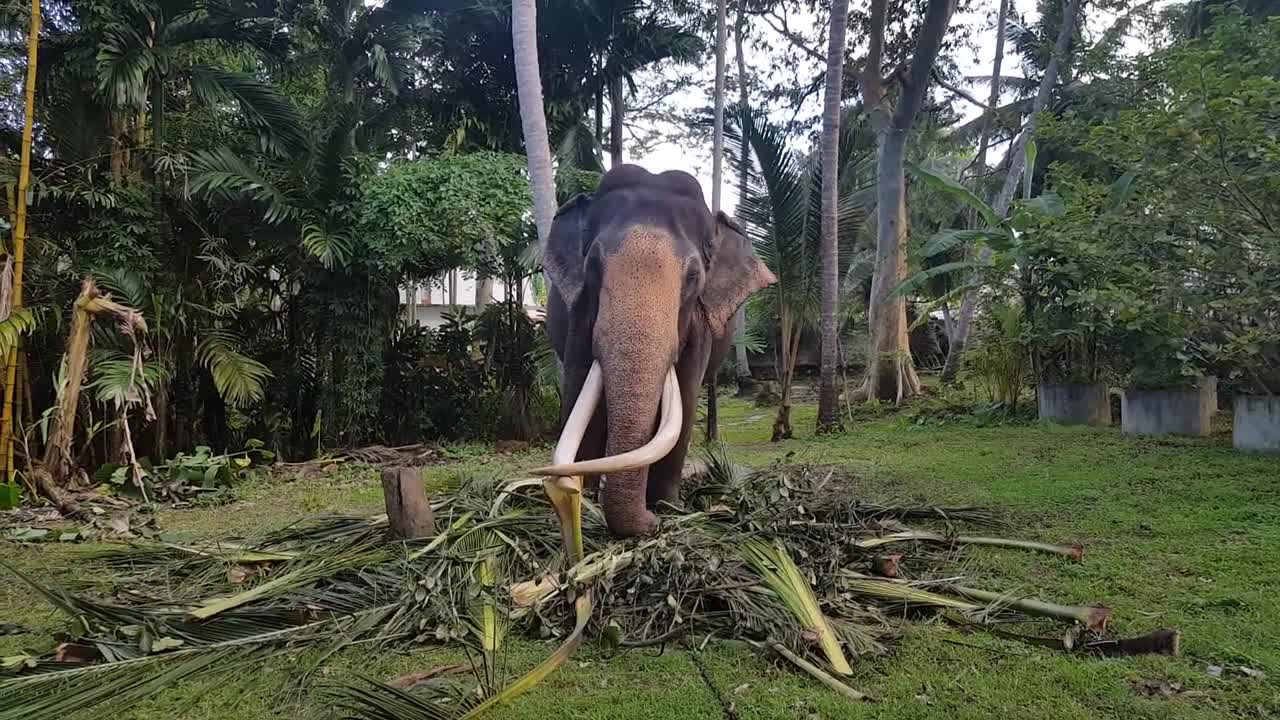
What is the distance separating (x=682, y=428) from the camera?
4500mm

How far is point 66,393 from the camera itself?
609 centimetres

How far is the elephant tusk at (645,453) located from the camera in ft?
9.37

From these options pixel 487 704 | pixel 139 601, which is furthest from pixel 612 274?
pixel 139 601

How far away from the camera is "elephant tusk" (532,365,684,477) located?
9.37 ft

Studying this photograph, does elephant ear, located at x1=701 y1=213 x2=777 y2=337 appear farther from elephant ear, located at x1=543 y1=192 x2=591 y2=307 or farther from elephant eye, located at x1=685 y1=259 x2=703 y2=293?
elephant ear, located at x1=543 y1=192 x2=591 y2=307

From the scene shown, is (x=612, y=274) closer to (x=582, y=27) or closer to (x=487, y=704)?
(x=487, y=704)

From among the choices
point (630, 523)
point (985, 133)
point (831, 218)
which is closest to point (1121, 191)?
point (831, 218)

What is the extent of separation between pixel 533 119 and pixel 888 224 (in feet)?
27.8

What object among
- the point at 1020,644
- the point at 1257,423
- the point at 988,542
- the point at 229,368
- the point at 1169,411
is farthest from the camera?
the point at 1169,411

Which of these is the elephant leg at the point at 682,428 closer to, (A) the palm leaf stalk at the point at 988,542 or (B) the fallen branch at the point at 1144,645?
(A) the palm leaf stalk at the point at 988,542

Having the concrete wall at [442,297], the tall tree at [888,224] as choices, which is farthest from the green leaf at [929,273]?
the concrete wall at [442,297]

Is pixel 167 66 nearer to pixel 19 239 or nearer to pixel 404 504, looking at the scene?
pixel 19 239

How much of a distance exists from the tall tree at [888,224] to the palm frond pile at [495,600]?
33.1ft

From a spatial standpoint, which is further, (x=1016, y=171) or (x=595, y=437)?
(x=1016, y=171)
